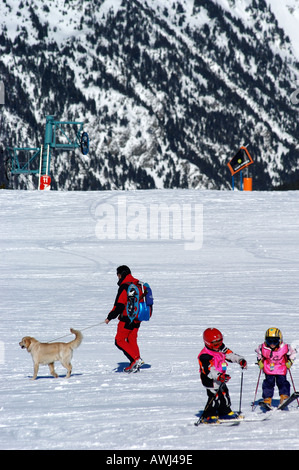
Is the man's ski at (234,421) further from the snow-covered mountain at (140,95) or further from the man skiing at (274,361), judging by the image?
the snow-covered mountain at (140,95)

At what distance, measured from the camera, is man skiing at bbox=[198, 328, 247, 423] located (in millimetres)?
5688

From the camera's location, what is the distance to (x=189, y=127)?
543 ft

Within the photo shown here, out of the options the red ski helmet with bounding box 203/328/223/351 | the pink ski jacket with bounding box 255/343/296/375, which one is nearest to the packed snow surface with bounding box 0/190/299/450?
the pink ski jacket with bounding box 255/343/296/375

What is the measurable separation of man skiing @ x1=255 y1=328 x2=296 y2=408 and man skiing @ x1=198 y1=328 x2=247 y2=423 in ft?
1.23

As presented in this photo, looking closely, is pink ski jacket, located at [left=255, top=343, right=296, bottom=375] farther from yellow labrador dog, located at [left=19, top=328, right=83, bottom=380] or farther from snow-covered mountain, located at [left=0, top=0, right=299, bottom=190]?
snow-covered mountain, located at [left=0, top=0, right=299, bottom=190]

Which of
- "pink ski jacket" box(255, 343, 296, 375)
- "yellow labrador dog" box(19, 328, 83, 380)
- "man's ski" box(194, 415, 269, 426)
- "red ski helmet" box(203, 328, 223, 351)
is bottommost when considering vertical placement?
"man's ski" box(194, 415, 269, 426)

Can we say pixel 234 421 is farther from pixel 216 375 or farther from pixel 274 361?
pixel 274 361

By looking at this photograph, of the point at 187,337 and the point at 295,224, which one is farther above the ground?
the point at 295,224

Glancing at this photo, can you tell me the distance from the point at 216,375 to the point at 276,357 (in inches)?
24.6

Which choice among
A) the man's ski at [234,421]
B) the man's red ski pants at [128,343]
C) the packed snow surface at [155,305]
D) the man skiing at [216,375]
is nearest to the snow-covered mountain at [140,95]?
the packed snow surface at [155,305]

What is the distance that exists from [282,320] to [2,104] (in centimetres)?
13632
